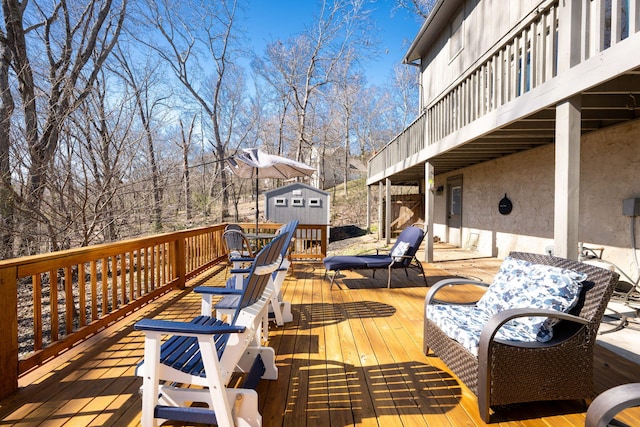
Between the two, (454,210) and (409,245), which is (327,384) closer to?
(409,245)

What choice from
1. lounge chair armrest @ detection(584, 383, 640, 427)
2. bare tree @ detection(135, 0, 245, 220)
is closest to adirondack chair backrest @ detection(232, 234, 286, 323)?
lounge chair armrest @ detection(584, 383, 640, 427)

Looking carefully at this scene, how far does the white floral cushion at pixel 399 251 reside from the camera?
4789mm

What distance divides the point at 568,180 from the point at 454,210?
281 inches

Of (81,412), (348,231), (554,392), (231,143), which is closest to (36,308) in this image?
(81,412)

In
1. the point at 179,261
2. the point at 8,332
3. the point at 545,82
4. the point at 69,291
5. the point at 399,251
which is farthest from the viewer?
the point at 399,251

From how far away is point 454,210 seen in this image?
391 inches

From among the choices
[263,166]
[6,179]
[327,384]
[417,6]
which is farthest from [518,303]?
[417,6]

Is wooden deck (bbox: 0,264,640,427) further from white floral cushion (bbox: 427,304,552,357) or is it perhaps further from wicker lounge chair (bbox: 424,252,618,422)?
white floral cushion (bbox: 427,304,552,357)

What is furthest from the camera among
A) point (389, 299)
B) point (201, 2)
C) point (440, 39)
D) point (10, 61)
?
point (201, 2)

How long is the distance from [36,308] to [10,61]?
5776 millimetres

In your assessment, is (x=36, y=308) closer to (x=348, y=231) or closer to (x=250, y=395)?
(x=250, y=395)

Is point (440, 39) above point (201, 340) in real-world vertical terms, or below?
above

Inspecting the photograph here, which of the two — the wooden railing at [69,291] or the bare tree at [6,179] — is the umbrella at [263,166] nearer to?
the wooden railing at [69,291]

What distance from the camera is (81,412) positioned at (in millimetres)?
1897
